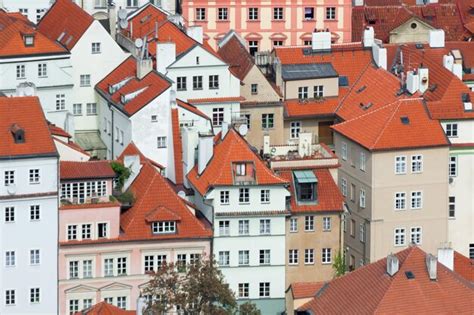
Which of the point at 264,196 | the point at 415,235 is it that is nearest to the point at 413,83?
the point at 415,235

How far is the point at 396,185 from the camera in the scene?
172 meters

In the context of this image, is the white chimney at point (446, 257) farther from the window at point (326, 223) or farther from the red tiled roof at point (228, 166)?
the red tiled roof at point (228, 166)

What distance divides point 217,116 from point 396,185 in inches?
580

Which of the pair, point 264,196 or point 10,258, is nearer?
point 10,258

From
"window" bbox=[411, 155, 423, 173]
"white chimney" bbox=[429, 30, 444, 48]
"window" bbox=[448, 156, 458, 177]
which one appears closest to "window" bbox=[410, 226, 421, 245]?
"window" bbox=[411, 155, 423, 173]

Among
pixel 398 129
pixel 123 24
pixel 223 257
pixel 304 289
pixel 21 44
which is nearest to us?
pixel 304 289

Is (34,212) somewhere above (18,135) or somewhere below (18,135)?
below

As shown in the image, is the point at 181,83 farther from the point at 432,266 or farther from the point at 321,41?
the point at 432,266

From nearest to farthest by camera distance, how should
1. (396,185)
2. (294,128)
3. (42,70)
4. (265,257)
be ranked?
1. (265,257)
2. (396,185)
3. (42,70)
4. (294,128)

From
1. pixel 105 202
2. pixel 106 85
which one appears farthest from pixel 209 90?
pixel 105 202

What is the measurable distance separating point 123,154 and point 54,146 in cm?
1059

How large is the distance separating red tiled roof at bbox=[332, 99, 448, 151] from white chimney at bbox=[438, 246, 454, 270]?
398 inches

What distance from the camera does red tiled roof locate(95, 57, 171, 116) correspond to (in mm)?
175375

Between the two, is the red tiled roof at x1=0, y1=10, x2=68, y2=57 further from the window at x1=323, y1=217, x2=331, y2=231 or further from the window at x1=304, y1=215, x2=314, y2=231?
the window at x1=323, y1=217, x2=331, y2=231
